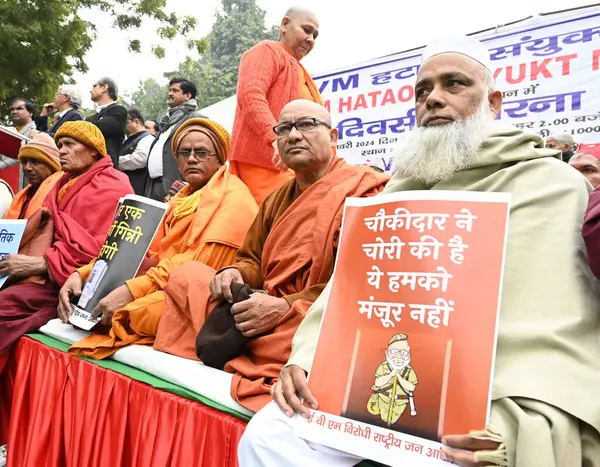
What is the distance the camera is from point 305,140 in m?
2.47

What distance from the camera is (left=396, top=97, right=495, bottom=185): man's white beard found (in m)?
1.64

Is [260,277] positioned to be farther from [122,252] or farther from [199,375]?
[122,252]

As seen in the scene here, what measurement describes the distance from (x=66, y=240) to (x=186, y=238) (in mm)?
919

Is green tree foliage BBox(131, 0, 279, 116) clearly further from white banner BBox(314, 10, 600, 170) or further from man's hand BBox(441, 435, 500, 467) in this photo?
man's hand BBox(441, 435, 500, 467)

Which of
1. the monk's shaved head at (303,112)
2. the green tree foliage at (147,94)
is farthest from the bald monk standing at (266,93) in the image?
the green tree foliage at (147,94)

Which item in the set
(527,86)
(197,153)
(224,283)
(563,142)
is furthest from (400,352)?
(527,86)

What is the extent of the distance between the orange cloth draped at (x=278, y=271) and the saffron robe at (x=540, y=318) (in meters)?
0.35

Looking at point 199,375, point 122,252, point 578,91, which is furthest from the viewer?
point 578,91

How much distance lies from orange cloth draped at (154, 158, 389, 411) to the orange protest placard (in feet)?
1.75

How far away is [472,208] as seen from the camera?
1319mm

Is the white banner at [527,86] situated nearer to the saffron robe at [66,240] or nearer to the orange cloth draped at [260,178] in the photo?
the orange cloth draped at [260,178]

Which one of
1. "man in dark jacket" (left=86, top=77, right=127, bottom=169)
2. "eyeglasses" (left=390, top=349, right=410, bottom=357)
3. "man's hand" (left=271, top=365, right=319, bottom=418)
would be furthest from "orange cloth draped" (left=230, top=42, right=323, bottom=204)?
"eyeglasses" (left=390, top=349, right=410, bottom=357)

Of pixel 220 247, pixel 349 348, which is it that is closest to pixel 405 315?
pixel 349 348

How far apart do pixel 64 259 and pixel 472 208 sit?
2.66m
